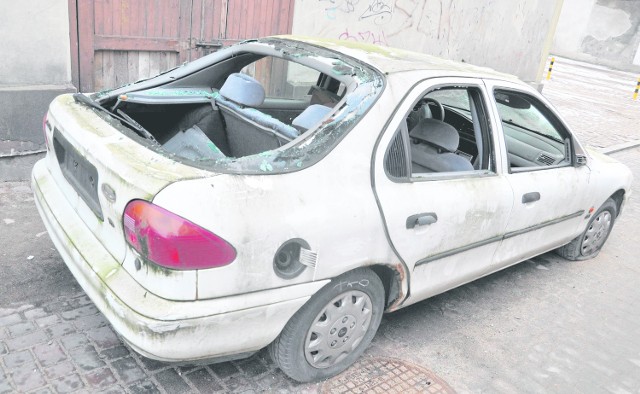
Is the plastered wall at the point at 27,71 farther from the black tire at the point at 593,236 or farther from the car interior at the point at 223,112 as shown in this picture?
the black tire at the point at 593,236

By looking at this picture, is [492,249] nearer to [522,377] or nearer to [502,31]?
[522,377]

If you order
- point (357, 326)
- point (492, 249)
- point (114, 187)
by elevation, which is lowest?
point (357, 326)

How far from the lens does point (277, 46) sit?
3447 mm

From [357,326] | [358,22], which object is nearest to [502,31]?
[358,22]

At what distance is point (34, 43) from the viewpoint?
203 inches

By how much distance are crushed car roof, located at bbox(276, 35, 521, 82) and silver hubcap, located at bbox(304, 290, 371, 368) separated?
4.02ft

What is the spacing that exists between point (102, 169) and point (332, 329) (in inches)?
53.2

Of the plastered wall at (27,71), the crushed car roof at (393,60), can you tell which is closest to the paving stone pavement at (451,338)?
the plastered wall at (27,71)

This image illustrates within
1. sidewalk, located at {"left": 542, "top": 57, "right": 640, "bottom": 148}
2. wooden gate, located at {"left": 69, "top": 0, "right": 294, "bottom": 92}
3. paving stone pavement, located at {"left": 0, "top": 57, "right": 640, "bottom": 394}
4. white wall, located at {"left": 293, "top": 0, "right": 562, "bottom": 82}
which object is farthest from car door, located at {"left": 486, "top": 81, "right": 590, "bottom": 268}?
white wall, located at {"left": 293, "top": 0, "right": 562, "bottom": 82}

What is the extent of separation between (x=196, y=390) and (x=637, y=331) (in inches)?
124

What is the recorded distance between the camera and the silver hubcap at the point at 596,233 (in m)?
4.96

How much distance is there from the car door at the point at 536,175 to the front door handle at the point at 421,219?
81 centimetres

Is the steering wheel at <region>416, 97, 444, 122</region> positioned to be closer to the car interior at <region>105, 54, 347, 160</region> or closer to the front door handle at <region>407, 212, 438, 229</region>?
the car interior at <region>105, 54, 347, 160</region>

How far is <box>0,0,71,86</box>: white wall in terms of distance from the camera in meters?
4.98
